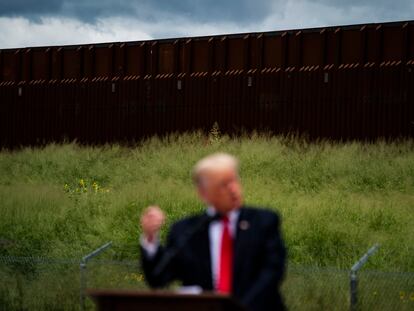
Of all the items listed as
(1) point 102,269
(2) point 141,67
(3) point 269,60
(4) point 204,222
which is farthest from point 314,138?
(4) point 204,222

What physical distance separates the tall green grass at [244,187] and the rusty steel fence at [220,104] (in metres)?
0.86

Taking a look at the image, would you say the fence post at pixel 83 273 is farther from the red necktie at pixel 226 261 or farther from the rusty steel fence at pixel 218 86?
the rusty steel fence at pixel 218 86

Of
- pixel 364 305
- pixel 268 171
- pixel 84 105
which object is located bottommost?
pixel 364 305

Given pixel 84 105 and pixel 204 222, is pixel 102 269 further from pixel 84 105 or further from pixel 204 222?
pixel 84 105

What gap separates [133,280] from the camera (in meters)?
11.9

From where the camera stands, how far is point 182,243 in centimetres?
380

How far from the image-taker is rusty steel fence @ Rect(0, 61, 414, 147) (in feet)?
76.3

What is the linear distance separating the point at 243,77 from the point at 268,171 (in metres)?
5.90

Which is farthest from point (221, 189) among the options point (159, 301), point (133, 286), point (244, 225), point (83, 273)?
point (133, 286)

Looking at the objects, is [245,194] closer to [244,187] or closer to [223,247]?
[244,187]

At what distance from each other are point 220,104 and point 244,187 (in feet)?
25.6

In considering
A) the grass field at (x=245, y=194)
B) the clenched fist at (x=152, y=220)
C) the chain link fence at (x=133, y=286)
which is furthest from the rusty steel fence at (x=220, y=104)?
the clenched fist at (x=152, y=220)

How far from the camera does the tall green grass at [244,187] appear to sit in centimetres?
1390

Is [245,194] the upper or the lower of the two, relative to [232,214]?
lower
